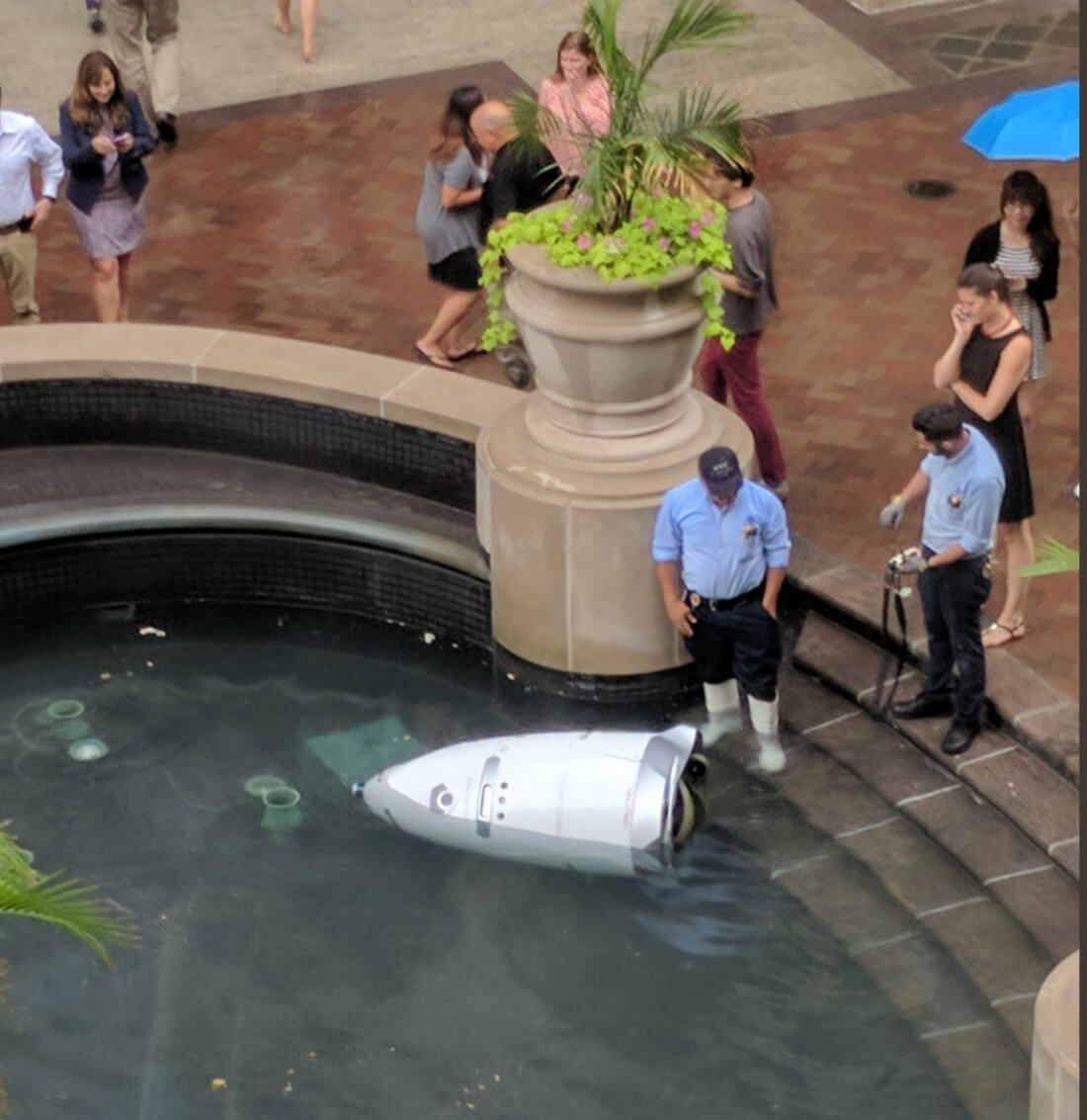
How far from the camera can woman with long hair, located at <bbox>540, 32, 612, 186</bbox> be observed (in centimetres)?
888

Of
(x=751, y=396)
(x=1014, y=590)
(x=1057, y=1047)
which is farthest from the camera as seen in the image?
(x=751, y=396)

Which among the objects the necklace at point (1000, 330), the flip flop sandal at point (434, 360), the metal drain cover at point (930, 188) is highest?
the necklace at point (1000, 330)

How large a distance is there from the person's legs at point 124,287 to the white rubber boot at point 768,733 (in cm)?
398

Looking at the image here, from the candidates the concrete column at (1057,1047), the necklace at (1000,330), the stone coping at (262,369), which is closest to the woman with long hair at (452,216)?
the stone coping at (262,369)

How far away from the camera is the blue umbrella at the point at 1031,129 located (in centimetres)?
930

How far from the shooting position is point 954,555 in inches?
315

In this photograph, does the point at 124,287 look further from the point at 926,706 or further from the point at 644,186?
the point at 926,706

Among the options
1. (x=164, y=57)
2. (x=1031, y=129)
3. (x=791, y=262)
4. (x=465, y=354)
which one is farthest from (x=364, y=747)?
(x=164, y=57)

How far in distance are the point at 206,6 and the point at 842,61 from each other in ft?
13.8

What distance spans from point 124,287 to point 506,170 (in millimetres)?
2154

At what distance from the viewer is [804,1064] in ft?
24.7

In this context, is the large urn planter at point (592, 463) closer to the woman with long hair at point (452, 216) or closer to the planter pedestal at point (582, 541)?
the planter pedestal at point (582, 541)

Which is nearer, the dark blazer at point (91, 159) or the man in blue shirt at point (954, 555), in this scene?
the man in blue shirt at point (954, 555)

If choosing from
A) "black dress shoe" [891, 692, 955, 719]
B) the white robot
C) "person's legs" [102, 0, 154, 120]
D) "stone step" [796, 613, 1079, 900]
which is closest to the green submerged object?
the white robot
